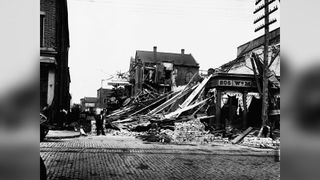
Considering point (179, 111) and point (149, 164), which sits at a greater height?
point (179, 111)

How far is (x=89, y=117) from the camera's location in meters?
19.4

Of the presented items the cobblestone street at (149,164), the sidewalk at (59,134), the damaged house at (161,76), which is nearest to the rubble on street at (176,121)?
the damaged house at (161,76)

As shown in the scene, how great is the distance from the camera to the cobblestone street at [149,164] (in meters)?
7.11

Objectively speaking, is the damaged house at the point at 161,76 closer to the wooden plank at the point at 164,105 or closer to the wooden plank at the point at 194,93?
the wooden plank at the point at 164,105

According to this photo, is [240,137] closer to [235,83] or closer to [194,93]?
[235,83]

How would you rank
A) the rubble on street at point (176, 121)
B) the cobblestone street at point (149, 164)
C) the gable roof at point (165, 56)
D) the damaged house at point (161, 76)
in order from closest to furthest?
the cobblestone street at point (149, 164) → the gable roof at point (165, 56) → the rubble on street at point (176, 121) → the damaged house at point (161, 76)

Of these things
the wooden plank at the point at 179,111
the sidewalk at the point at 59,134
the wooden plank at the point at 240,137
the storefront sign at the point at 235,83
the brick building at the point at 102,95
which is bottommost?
the wooden plank at the point at 240,137

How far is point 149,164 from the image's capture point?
838 centimetres

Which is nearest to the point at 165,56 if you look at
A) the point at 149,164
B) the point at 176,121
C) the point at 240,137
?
the point at 176,121

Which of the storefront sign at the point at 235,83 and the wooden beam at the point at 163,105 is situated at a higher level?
the storefront sign at the point at 235,83

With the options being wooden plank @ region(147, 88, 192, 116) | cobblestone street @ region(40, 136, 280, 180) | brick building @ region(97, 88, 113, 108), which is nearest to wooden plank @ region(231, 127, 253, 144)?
cobblestone street @ region(40, 136, 280, 180)

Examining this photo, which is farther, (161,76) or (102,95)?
(161,76)

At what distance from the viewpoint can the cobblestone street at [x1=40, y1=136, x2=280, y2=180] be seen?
280 inches
